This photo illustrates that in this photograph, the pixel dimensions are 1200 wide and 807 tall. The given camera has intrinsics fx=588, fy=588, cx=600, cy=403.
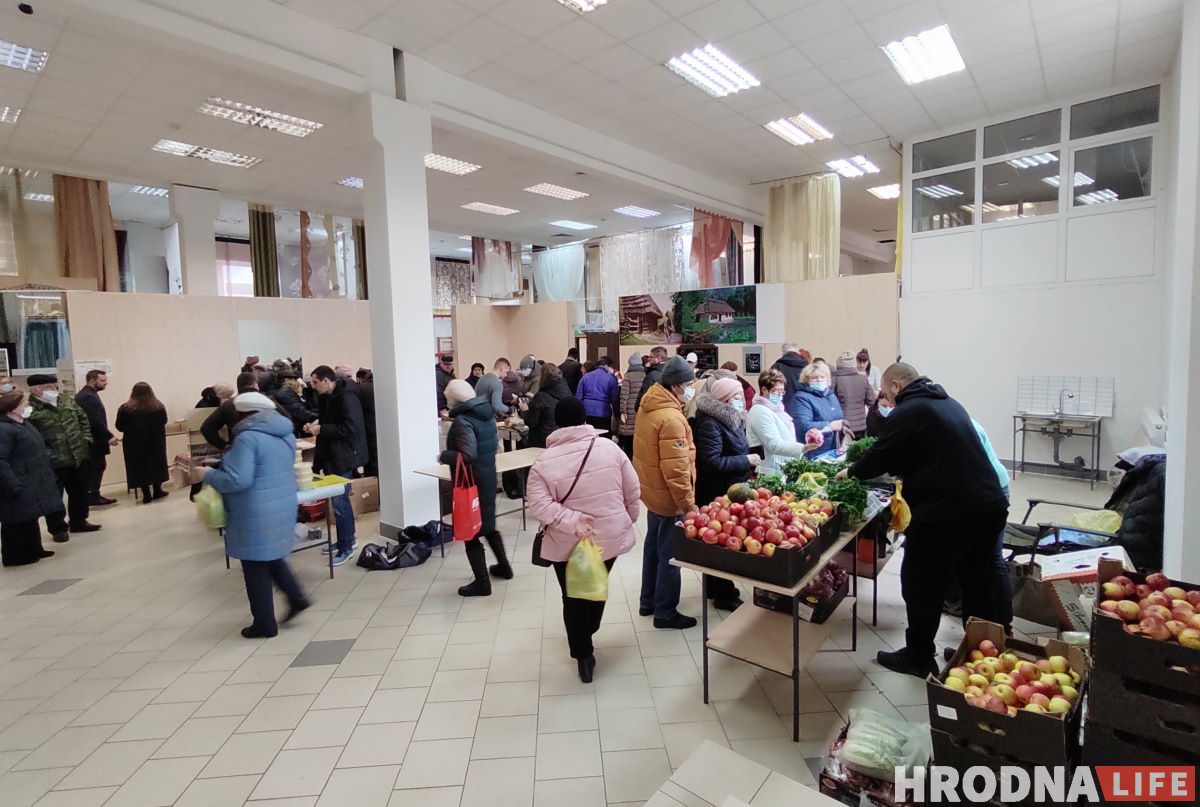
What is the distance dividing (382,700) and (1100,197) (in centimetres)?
878

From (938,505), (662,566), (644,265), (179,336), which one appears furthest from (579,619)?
(644,265)

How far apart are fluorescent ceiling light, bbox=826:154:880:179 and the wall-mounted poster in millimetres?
2189

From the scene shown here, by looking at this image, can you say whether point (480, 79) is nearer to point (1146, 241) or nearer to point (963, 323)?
point (963, 323)

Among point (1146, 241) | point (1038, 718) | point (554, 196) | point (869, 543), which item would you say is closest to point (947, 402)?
point (869, 543)

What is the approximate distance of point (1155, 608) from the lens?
1.69m

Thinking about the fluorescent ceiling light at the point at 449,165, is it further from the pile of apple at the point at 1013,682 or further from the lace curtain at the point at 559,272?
the pile of apple at the point at 1013,682

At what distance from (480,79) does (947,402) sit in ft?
17.1

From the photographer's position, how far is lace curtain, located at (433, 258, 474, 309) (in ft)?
53.3

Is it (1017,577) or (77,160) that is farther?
(77,160)

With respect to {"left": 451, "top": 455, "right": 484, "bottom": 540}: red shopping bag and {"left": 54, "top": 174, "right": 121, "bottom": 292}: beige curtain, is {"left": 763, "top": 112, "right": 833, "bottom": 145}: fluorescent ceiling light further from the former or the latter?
{"left": 54, "top": 174, "right": 121, "bottom": 292}: beige curtain

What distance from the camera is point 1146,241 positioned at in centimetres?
652

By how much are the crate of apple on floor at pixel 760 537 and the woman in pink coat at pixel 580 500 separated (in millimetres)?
386

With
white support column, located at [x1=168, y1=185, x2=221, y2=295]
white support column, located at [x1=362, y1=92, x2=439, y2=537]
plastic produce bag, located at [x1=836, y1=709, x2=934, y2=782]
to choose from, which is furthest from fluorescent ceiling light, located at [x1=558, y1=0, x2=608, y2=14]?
white support column, located at [x1=168, y1=185, x2=221, y2=295]

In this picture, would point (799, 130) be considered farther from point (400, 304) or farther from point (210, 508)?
point (210, 508)
